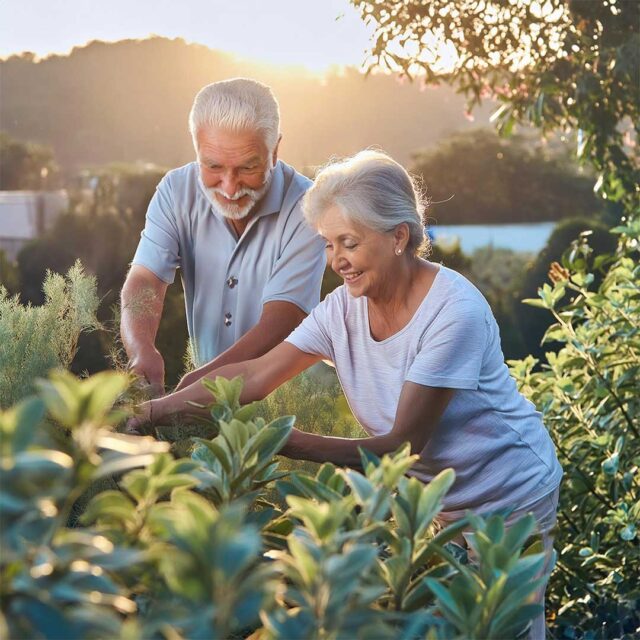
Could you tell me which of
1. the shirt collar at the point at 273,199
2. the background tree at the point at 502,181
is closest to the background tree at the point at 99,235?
the background tree at the point at 502,181

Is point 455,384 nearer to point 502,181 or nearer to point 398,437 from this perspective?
point 398,437

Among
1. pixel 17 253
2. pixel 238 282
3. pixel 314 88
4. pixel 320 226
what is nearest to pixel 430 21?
pixel 238 282

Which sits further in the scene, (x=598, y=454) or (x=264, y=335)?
(x=598, y=454)

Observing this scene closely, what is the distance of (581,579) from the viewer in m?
3.08

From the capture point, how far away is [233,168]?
2.69 meters

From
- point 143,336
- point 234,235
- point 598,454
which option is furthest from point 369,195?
point 598,454

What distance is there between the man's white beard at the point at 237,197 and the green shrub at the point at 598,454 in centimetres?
112

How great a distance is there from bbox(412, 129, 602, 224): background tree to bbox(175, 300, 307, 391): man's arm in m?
13.4

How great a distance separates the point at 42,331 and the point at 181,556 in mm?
Result: 1242

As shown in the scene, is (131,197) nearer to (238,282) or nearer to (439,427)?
(238,282)

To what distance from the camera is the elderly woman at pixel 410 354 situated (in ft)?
6.67

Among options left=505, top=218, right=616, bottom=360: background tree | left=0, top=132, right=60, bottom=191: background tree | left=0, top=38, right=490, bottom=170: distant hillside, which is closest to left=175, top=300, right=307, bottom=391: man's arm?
left=505, top=218, right=616, bottom=360: background tree

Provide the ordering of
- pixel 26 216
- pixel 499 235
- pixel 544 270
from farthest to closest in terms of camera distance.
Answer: pixel 499 235 < pixel 26 216 < pixel 544 270

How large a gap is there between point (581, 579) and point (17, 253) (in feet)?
Answer: 32.9
